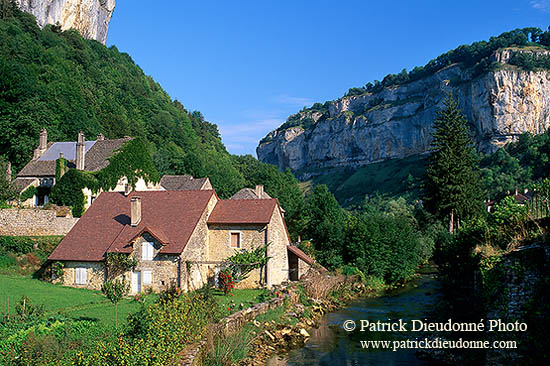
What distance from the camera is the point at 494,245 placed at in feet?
61.4

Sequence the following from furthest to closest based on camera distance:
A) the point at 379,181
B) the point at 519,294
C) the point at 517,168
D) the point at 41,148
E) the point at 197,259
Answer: the point at 379,181 < the point at 517,168 < the point at 41,148 < the point at 197,259 < the point at 519,294

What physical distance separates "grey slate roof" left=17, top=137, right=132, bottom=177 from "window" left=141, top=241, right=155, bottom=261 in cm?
1744

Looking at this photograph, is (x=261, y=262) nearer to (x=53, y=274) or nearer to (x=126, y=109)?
(x=53, y=274)

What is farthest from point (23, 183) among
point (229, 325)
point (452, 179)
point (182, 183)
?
point (452, 179)

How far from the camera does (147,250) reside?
2727 cm

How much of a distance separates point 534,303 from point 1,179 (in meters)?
37.0

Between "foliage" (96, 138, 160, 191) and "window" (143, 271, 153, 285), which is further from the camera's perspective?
"foliage" (96, 138, 160, 191)

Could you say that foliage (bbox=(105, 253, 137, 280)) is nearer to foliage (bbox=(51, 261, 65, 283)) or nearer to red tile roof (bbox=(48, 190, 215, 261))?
red tile roof (bbox=(48, 190, 215, 261))

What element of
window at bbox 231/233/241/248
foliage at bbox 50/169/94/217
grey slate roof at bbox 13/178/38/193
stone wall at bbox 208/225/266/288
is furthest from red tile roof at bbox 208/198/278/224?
grey slate roof at bbox 13/178/38/193

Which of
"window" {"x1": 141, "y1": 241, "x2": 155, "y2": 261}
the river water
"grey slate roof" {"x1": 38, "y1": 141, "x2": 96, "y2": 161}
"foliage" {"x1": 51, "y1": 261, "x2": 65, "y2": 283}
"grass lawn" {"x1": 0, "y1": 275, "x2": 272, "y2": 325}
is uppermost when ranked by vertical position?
"grey slate roof" {"x1": 38, "y1": 141, "x2": 96, "y2": 161}

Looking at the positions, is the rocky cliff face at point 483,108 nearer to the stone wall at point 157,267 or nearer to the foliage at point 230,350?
the stone wall at point 157,267

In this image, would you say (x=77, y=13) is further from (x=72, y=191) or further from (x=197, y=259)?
(x=197, y=259)

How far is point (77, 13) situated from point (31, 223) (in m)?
105

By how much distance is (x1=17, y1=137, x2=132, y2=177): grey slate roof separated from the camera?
140ft
